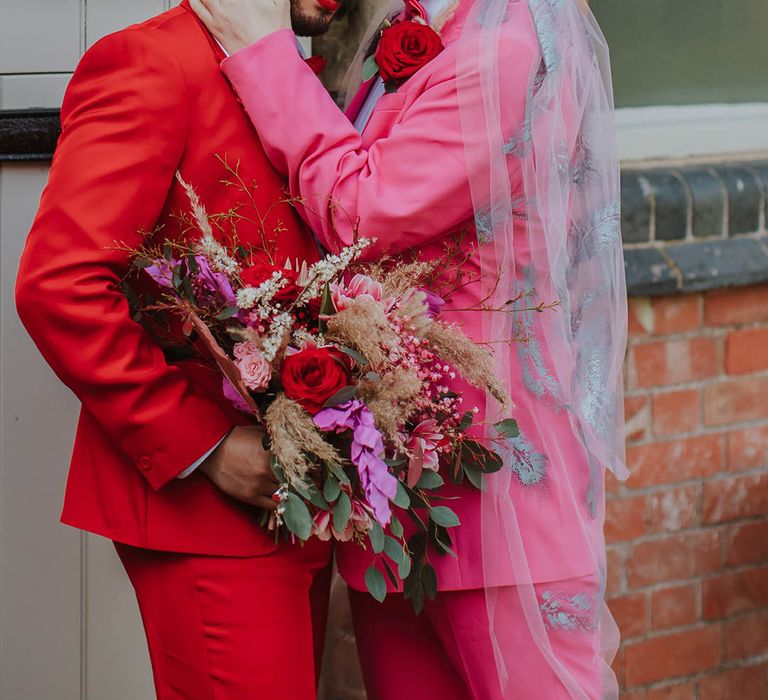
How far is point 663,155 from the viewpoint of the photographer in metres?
3.17

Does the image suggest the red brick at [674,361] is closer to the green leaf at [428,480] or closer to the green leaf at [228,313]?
the green leaf at [428,480]

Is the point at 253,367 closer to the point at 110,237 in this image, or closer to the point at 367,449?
the point at 367,449

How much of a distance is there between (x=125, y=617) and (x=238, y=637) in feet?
3.19

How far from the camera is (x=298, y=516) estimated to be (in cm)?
176

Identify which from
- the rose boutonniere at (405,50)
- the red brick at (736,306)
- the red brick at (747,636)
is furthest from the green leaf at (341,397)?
the red brick at (747,636)

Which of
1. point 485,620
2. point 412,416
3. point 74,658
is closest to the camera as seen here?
point 412,416

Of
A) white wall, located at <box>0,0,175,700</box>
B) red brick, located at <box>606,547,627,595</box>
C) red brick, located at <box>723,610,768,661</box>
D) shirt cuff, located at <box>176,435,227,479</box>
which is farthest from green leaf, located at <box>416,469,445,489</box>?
red brick, located at <box>723,610,768,661</box>

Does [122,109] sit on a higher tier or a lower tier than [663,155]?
higher

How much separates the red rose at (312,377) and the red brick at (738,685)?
199 centimetres

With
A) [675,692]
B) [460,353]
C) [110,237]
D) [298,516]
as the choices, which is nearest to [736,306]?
[675,692]

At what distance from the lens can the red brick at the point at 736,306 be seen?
308 centimetres

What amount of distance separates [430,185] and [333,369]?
1.23 ft

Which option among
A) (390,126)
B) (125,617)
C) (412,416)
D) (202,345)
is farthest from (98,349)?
(125,617)

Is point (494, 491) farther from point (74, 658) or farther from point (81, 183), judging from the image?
point (74, 658)
